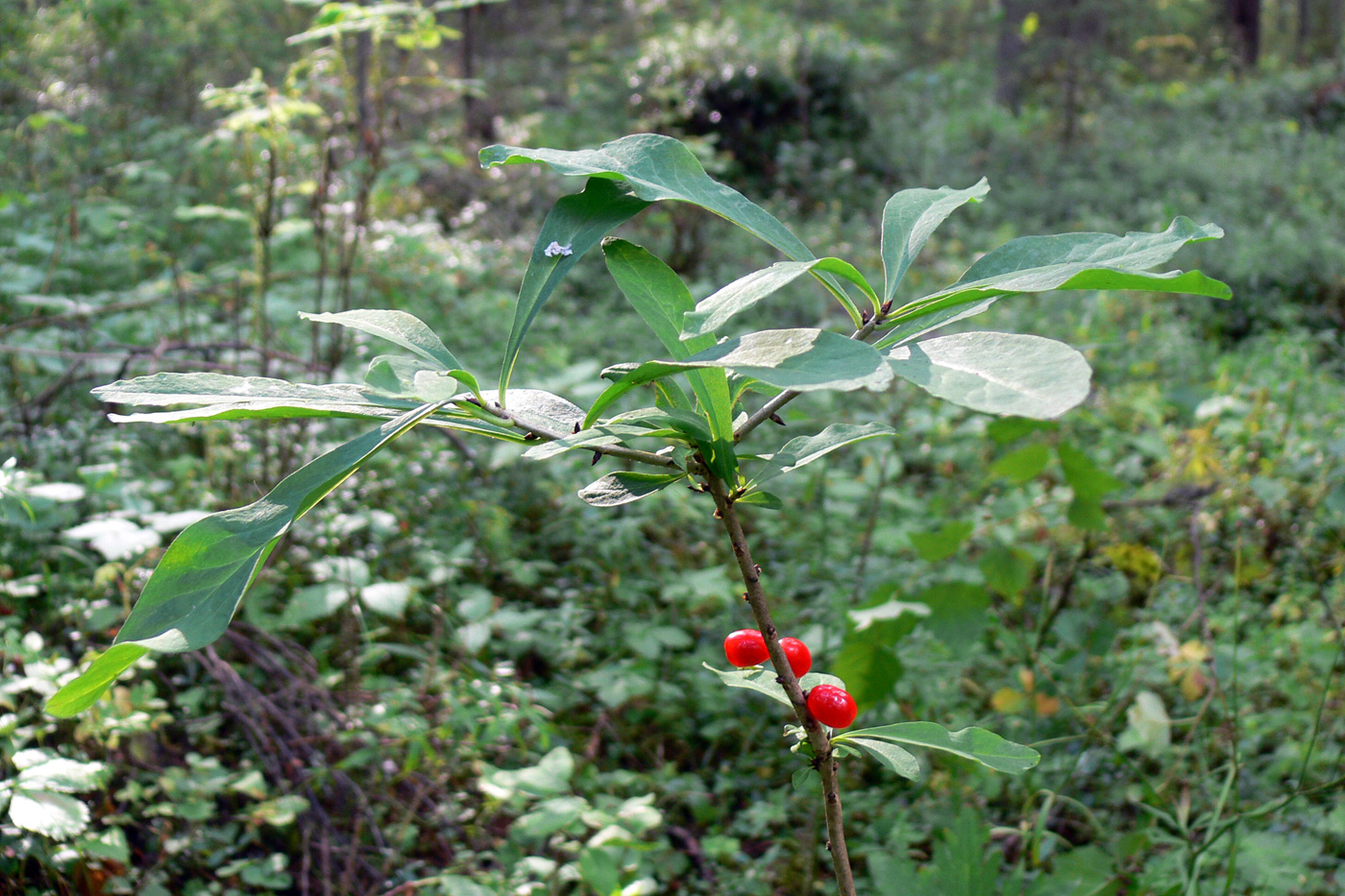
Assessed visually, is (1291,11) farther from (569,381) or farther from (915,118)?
(569,381)

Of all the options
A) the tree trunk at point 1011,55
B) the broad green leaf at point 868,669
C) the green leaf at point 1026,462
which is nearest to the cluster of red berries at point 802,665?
the broad green leaf at point 868,669

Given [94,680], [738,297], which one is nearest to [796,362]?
[738,297]

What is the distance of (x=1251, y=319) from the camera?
477 cm

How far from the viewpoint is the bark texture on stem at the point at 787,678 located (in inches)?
25.0

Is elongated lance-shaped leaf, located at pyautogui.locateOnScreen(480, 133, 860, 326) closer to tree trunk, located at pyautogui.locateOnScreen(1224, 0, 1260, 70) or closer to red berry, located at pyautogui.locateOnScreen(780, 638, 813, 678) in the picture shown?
red berry, located at pyautogui.locateOnScreen(780, 638, 813, 678)

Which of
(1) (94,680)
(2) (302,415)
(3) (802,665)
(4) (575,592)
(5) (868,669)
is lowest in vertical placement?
(4) (575,592)

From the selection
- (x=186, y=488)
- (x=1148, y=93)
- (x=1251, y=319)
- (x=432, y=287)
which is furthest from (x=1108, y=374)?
(x=1148, y=93)

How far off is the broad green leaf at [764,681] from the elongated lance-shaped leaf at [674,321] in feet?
0.57

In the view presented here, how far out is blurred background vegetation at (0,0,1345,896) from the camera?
5.08 feet

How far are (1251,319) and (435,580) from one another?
15.2ft

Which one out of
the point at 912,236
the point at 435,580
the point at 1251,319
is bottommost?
the point at 1251,319

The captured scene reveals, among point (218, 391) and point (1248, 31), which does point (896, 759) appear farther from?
point (1248, 31)

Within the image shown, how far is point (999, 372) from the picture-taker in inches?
18.9

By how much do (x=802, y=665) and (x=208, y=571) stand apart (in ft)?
1.56
